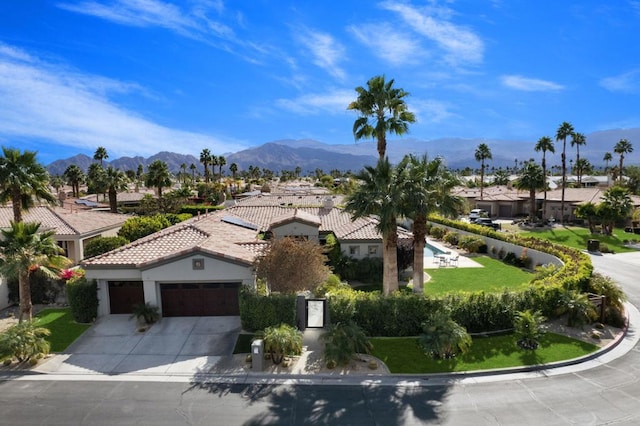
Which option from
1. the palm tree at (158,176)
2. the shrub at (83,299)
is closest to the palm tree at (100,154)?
the palm tree at (158,176)

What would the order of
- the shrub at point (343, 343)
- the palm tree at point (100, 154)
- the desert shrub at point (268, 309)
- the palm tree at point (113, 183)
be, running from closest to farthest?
the shrub at point (343, 343) < the desert shrub at point (268, 309) < the palm tree at point (113, 183) < the palm tree at point (100, 154)

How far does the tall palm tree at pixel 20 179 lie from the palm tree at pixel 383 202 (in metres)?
18.4

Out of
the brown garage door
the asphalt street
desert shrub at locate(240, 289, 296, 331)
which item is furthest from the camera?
the brown garage door

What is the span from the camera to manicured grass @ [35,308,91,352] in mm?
19172

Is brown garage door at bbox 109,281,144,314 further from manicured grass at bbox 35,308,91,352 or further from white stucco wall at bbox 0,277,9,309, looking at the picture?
white stucco wall at bbox 0,277,9,309

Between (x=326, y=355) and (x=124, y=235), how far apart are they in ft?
95.3

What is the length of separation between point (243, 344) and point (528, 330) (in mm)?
12849

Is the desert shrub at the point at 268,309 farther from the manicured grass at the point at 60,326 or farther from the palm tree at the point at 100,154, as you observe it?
the palm tree at the point at 100,154

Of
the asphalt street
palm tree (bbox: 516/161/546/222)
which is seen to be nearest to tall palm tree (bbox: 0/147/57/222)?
the asphalt street

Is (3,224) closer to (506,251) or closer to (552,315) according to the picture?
(552,315)

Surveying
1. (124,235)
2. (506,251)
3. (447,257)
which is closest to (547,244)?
(506,251)

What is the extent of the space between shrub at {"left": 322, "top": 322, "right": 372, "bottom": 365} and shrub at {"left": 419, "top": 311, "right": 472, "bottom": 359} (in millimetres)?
2536

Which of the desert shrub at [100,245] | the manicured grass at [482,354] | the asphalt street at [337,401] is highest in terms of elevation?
the desert shrub at [100,245]

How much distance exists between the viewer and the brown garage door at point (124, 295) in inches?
854
